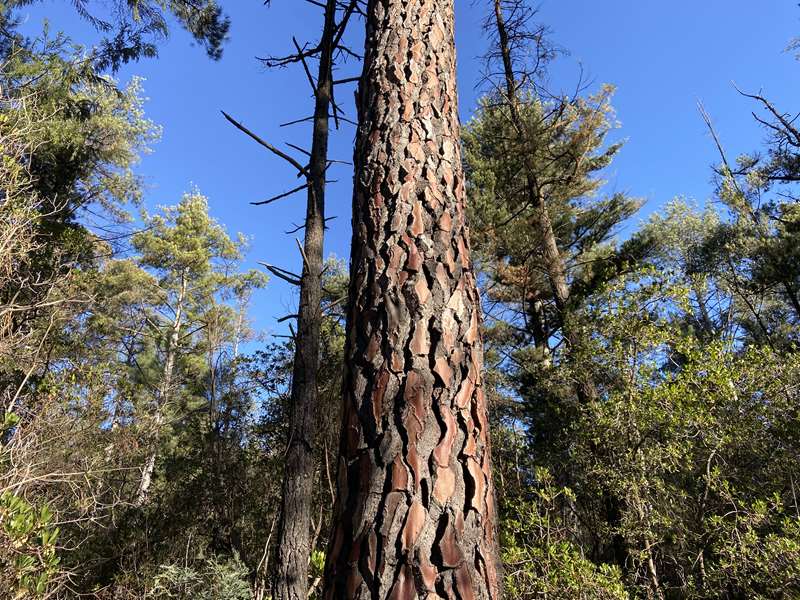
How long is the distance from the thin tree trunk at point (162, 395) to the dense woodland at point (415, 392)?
11 cm

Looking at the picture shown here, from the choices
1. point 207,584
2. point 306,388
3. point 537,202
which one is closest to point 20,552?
point 207,584

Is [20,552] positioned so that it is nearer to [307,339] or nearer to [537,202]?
[307,339]

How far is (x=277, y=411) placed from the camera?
773 cm

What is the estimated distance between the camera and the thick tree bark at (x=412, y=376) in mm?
976

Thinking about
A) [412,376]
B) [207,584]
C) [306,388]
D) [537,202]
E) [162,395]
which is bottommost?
[207,584]

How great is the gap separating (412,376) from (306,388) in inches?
108

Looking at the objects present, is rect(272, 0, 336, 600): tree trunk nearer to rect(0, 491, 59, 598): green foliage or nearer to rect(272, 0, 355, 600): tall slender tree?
rect(272, 0, 355, 600): tall slender tree

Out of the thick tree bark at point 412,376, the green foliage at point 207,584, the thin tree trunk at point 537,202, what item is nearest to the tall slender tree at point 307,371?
the green foliage at point 207,584

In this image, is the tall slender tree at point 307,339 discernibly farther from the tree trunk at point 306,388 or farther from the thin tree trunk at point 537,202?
the thin tree trunk at point 537,202

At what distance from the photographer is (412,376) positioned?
1162 mm

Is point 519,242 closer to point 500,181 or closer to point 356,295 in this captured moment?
point 500,181

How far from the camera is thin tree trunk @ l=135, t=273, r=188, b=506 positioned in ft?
26.3

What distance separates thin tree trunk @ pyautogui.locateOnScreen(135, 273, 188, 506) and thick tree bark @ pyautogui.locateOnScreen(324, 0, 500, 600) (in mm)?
7035

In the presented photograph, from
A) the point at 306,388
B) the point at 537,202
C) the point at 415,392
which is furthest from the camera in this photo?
the point at 537,202
